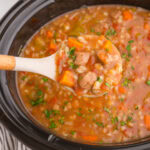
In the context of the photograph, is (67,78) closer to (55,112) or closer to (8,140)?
(55,112)

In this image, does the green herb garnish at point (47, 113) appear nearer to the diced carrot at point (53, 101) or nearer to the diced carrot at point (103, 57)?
the diced carrot at point (53, 101)

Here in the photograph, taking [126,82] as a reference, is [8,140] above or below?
below

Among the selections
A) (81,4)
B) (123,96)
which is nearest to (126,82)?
(123,96)

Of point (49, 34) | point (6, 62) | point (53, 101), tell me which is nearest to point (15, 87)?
point (53, 101)

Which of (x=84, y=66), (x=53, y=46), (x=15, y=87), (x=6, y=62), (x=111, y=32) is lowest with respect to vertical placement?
(x=6, y=62)

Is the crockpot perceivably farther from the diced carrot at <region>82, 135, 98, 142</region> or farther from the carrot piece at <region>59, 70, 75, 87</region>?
the carrot piece at <region>59, 70, 75, 87</region>

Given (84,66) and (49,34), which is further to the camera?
(49,34)

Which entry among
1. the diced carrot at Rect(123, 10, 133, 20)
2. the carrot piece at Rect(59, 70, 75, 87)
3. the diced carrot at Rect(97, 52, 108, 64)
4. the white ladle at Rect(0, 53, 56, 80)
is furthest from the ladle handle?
the diced carrot at Rect(123, 10, 133, 20)

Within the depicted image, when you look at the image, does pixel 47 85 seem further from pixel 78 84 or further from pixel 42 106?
pixel 78 84
